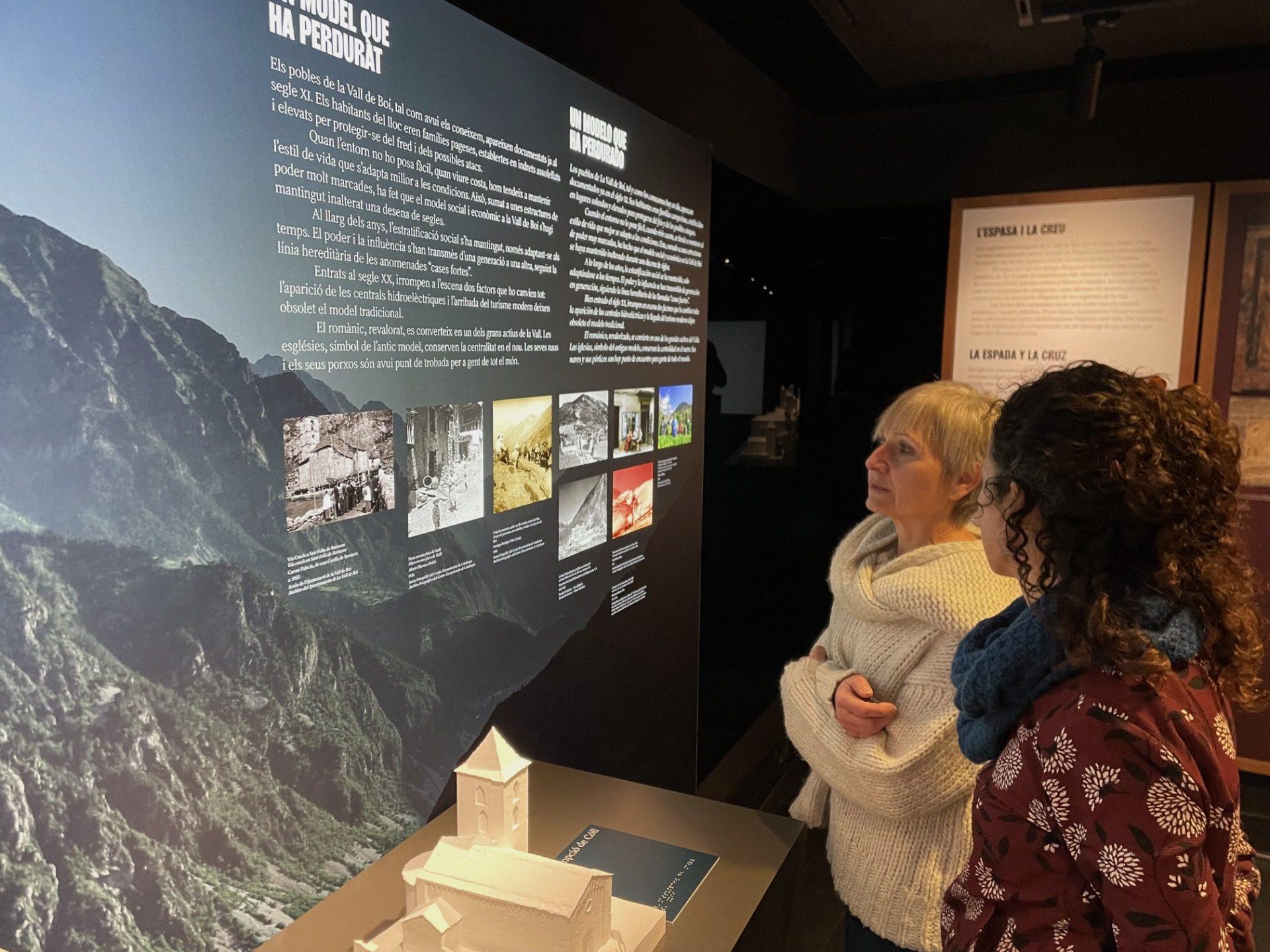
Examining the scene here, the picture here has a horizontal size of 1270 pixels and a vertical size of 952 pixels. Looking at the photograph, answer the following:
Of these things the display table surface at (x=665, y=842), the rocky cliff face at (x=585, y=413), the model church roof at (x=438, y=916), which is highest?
the rocky cliff face at (x=585, y=413)

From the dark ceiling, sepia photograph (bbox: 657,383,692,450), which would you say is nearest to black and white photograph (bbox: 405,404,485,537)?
sepia photograph (bbox: 657,383,692,450)

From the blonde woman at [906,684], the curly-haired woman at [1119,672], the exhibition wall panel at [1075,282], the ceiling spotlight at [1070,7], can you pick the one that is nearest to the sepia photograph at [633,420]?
the blonde woman at [906,684]

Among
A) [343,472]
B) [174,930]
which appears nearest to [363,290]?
[343,472]

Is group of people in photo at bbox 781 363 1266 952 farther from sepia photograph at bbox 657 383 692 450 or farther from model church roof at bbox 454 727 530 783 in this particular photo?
sepia photograph at bbox 657 383 692 450

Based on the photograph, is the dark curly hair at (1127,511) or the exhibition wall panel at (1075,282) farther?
the exhibition wall panel at (1075,282)

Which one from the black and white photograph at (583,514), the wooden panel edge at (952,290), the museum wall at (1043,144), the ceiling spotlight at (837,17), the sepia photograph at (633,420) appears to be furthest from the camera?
the wooden panel edge at (952,290)

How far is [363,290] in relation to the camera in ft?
4.92

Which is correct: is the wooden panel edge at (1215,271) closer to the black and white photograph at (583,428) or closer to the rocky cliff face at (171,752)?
the black and white photograph at (583,428)

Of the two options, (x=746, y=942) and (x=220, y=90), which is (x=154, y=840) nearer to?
(x=746, y=942)

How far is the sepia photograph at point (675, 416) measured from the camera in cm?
264

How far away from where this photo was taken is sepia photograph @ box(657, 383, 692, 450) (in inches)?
104

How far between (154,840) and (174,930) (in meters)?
Answer: 0.15

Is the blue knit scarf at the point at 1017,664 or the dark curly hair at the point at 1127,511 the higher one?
the dark curly hair at the point at 1127,511

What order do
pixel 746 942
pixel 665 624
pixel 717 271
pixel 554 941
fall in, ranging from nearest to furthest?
pixel 554 941, pixel 746 942, pixel 665 624, pixel 717 271
